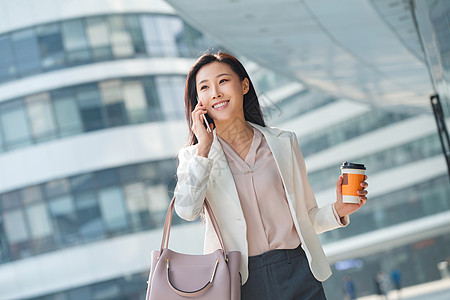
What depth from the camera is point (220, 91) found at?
2.91 m

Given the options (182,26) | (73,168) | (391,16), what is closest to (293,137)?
(391,16)

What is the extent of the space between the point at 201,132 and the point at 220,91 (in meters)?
0.22

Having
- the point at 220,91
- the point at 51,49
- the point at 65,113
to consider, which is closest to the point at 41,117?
the point at 65,113

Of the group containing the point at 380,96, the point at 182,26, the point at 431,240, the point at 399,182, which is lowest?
the point at 431,240

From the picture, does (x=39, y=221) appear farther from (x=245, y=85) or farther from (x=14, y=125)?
(x=245, y=85)

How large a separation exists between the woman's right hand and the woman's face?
5 cm

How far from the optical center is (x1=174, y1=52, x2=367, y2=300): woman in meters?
2.69

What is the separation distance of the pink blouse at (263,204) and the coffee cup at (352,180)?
0.79 ft

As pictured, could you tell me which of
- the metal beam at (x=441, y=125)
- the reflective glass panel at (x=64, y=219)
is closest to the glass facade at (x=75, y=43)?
the reflective glass panel at (x=64, y=219)

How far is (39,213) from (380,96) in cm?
1507

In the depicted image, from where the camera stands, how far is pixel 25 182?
29.2 meters

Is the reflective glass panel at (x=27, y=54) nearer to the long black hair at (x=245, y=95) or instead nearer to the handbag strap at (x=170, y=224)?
the long black hair at (x=245, y=95)

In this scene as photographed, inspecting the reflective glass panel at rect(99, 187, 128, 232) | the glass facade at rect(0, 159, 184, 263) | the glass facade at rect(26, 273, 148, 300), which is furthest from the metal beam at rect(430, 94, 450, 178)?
the reflective glass panel at rect(99, 187, 128, 232)

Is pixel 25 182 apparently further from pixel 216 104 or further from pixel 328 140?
pixel 216 104
